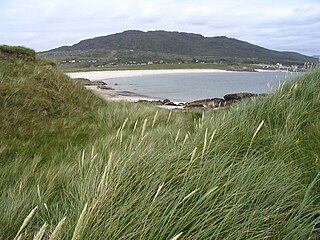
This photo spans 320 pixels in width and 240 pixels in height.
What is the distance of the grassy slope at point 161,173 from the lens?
6.76 ft

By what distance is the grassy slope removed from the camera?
2061mm

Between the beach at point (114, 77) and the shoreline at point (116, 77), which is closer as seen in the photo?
the beach at point (114, 77)

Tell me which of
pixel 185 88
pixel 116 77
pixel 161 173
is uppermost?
pixel 161 173

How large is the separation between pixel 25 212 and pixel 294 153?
269cm

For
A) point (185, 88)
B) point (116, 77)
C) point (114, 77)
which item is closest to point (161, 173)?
point (185, 88)

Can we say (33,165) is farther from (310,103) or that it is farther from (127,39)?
(127,39)

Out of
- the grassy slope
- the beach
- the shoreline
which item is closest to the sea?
the shoreline

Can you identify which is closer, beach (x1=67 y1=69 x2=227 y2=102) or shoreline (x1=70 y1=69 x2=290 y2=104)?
beach (x1=67 y1=69 x2=227 y2=102)

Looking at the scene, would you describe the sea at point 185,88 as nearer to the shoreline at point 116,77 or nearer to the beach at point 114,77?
the shoreline at point 116,77

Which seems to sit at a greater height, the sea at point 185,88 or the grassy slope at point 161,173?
the grassy slope at point 161,173

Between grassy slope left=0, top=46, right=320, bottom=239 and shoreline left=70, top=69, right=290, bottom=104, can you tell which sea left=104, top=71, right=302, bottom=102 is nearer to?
shoreline left=70, top=69, right=290, bottom=104

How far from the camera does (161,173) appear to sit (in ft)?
8.91

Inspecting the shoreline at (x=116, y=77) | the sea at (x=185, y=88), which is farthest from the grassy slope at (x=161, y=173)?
the sea at (x=185, y=88)

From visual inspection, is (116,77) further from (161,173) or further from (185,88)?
(161,173)
